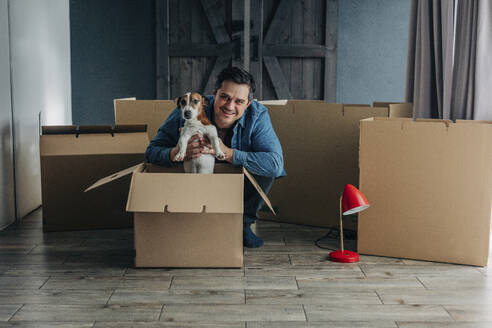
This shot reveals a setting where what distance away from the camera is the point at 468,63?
106 inches

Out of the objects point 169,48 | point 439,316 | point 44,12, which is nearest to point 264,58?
point 169,48

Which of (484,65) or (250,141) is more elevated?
(484,65)

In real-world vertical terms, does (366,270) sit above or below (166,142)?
below

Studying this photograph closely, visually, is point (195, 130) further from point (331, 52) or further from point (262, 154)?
point (331, 52)

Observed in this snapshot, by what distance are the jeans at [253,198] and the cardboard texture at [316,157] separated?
426 millimetres

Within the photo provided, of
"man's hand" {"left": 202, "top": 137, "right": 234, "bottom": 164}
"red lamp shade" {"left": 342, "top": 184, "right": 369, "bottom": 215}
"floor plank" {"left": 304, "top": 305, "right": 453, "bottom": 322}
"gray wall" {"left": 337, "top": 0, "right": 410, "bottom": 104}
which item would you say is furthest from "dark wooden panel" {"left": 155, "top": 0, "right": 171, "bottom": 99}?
"floor plank" {"left": 304, "top": 305, "right": 453, "bottom": 322}

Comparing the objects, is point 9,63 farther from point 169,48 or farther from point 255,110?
point 169,48

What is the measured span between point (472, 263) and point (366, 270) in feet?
1.58

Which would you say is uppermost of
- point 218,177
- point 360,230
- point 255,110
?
point 255,110

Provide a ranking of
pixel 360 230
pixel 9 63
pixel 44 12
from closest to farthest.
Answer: pixel 360 230 → pixel 9 63 → pixel 44 12

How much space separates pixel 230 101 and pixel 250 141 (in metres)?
0.23

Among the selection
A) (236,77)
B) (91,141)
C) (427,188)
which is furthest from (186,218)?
(427,188)

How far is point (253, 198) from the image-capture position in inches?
101

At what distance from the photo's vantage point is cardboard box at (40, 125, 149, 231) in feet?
9.06
